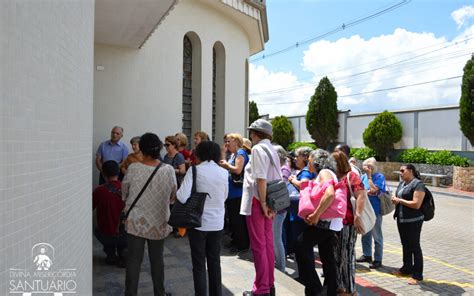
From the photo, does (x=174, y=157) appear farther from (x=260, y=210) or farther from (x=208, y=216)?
(x=208, y=216)

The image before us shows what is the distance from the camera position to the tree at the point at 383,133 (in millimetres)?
23281

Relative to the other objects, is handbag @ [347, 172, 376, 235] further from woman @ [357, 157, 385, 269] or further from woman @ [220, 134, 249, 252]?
woman @ [220, 134, 249, 252]

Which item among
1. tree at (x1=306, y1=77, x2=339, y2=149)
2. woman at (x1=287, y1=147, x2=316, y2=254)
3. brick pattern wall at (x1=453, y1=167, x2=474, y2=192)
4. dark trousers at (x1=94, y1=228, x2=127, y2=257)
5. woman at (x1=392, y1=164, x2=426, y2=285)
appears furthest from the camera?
tree at (x1=306, y1=77, x2=339, y2=149)

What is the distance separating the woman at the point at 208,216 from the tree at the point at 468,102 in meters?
18.5

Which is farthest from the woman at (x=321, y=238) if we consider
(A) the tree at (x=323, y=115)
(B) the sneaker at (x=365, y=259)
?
(A) the tree at (x=323, y=115)

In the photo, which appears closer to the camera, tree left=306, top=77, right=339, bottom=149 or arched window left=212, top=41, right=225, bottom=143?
arched window left=212, top=41, right=225, bottom=143

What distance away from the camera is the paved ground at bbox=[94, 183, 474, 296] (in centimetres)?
451

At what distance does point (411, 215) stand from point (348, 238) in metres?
1.64

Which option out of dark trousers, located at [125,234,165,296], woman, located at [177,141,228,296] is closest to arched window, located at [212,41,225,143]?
woman, located at [177,141,228,296]

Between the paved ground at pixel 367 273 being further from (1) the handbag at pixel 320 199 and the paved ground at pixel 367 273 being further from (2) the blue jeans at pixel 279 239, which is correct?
(1) the handbag at pixel 320 199

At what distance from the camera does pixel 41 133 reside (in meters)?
1.80

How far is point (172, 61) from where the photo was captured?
8461 millimetres

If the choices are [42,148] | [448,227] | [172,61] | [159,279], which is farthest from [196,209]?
[448,227]

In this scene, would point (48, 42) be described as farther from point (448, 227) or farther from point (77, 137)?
point (448, 227)
